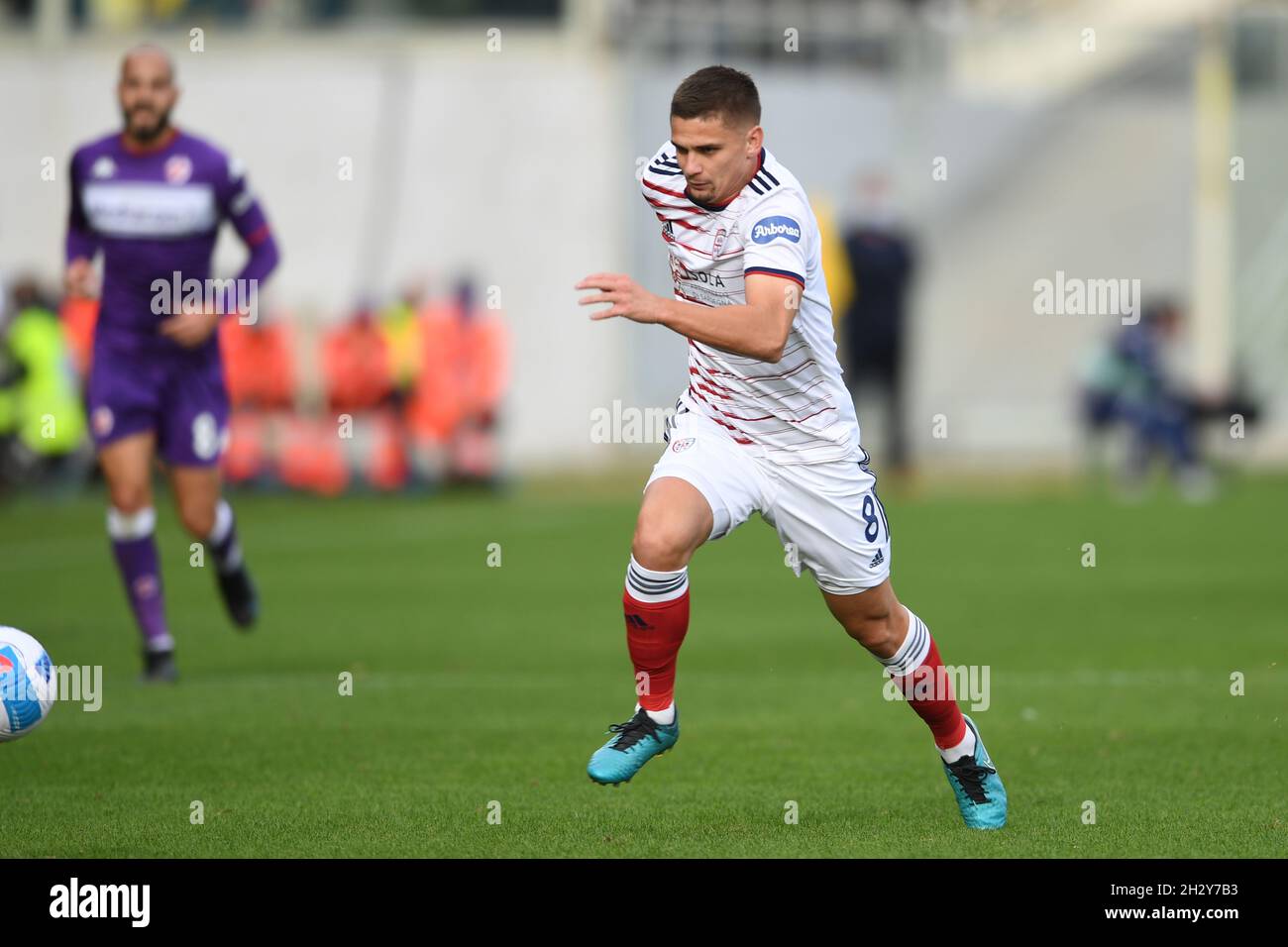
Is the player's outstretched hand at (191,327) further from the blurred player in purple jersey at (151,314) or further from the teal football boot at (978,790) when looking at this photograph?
the teal football boot at (978,790)

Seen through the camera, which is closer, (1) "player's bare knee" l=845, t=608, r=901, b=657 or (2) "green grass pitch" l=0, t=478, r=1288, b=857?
(2) "green grass pitch" l=0, t=478, r=1288, b=857

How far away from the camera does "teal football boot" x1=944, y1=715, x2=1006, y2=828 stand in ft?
20.3

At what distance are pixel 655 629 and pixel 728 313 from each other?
3.50 ft

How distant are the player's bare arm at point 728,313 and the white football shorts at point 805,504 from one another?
578 millimetres

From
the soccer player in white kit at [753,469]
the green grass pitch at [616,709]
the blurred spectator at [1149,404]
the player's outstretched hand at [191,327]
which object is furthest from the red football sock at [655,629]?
the blurred spectator at [1149,404]

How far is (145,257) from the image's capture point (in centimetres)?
912

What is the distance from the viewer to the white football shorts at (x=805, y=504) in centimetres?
625

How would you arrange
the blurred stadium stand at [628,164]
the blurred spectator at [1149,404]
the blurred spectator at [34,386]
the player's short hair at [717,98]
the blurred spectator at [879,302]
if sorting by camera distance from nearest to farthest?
1. the player's short hair at [717,98]
2. the blurred spectator at [34,386]
3. the blurred spectator at [879,302]
4. the blurred spectator at [1149,404]
5. the blurred stadium stand at [628,164]

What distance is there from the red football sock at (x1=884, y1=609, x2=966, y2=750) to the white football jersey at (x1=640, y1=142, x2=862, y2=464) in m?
0.63

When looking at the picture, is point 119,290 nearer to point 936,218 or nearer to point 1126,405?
point 1126,405

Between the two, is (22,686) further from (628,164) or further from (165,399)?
(628,164)

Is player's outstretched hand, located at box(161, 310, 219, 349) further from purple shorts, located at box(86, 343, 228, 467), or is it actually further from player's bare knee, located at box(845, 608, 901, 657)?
player's bare knee, located at box(845, 608, 901, 657)

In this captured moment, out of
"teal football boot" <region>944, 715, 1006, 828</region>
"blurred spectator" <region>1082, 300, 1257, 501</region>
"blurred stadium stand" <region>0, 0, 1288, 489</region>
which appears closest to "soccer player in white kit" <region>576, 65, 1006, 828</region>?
"teal football boot" <region>944, 715, 1006, 828</region>

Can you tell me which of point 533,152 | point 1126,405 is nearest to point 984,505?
point 1126,405
